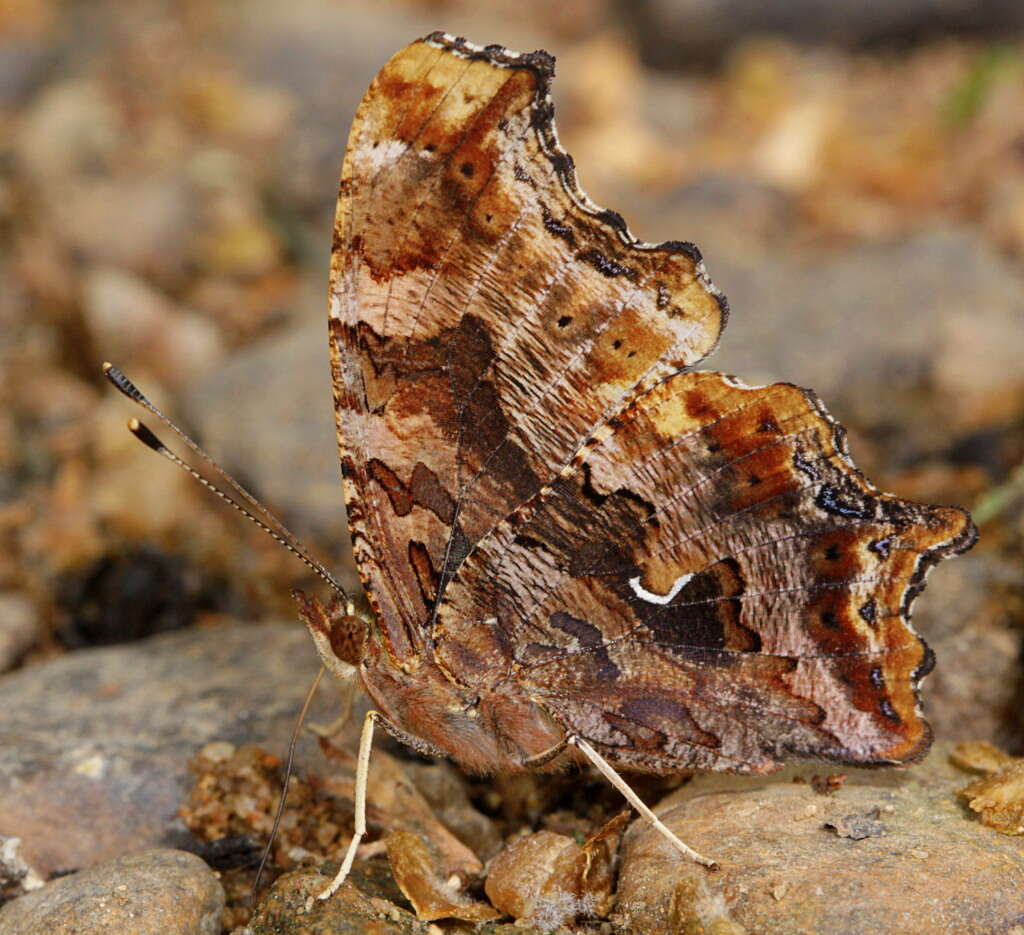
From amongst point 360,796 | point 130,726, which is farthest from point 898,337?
point 130,726

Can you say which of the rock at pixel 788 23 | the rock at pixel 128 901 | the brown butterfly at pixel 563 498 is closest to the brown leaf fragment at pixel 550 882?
the brown butterfly at pixel 563 498

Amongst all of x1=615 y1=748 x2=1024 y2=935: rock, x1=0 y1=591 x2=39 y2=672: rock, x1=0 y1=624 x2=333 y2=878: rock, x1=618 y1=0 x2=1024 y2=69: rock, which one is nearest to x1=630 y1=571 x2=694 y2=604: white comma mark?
x1=615 y1=748 x2=1024 y2=935: rock

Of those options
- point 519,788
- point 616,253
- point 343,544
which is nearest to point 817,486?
point 616,253

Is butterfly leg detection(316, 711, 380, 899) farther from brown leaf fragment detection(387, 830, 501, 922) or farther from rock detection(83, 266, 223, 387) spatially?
rock detection(83, 266, 223, 387)

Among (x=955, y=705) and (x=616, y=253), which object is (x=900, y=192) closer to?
(x=955, y=705)

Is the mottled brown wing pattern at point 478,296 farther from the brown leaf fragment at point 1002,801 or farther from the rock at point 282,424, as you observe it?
the rock at point 282,424
